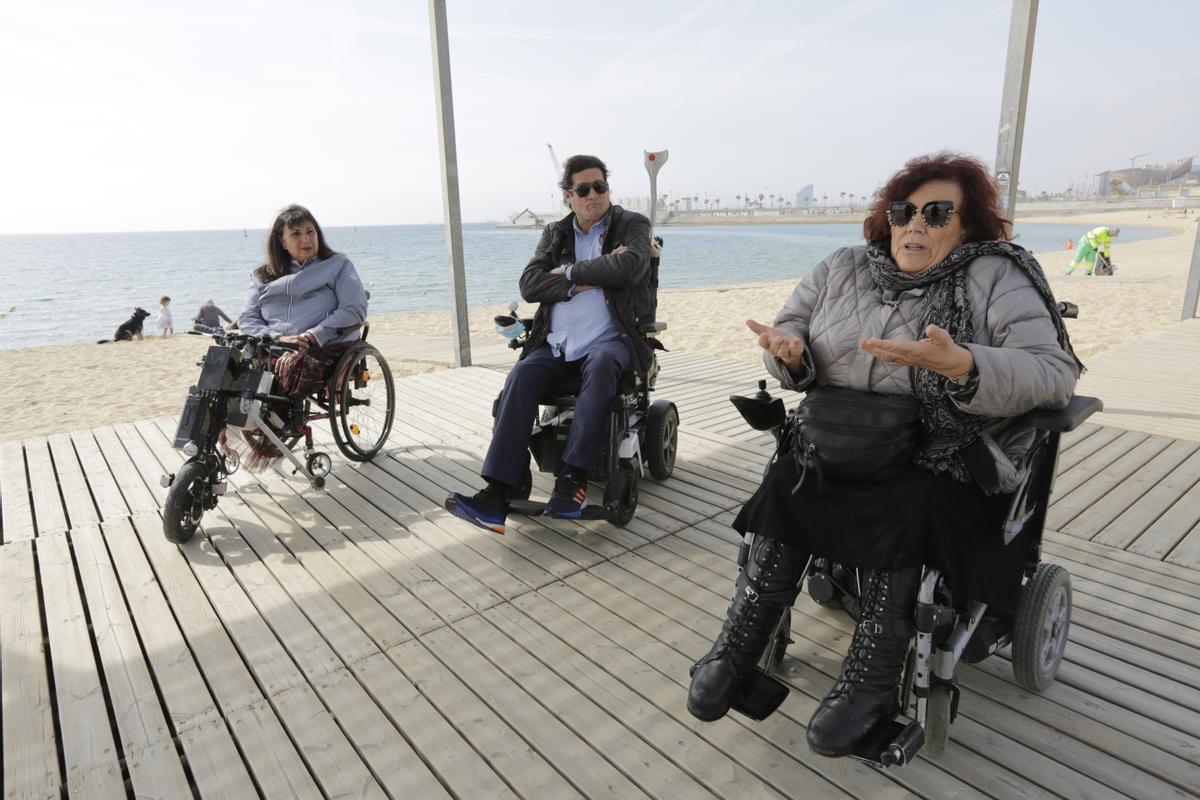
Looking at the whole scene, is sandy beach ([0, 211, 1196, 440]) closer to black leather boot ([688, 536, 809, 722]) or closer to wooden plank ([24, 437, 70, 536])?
wooden plank ([24, 437, 70, 536])

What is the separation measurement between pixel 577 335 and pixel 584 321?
0.06 meters

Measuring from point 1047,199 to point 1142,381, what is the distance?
168 metres

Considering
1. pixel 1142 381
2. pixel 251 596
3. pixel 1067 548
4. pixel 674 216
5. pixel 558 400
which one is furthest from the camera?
pixel 674 216

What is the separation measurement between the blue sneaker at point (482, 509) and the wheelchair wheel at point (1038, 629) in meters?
1.55

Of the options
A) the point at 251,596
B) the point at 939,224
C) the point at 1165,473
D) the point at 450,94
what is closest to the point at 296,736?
the point at 251,596

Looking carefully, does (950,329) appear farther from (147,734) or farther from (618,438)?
(147,734)

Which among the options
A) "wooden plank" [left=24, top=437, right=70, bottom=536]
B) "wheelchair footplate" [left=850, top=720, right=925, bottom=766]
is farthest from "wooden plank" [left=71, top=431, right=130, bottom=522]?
"wheelchair footplate" [left=850, top=720, right=925, bottom=766]

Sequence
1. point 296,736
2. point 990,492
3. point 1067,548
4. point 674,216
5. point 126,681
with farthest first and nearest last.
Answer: point 674,216 → point 1067,548 → point 126,681 → point 296,736 → point 990,492

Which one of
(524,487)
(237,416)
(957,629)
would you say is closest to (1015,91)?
(524,487)

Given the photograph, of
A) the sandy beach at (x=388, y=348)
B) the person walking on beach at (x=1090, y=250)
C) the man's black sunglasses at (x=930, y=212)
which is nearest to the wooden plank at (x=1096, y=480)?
the man's black sunglasses at (x=930, y=212)

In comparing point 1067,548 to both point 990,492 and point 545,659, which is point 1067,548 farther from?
point 545,659

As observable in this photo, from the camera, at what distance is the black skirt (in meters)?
1.41

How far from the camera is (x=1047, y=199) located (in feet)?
470

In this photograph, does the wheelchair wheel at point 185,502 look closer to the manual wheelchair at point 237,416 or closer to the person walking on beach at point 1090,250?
the manual wheelchair at point 237,416
